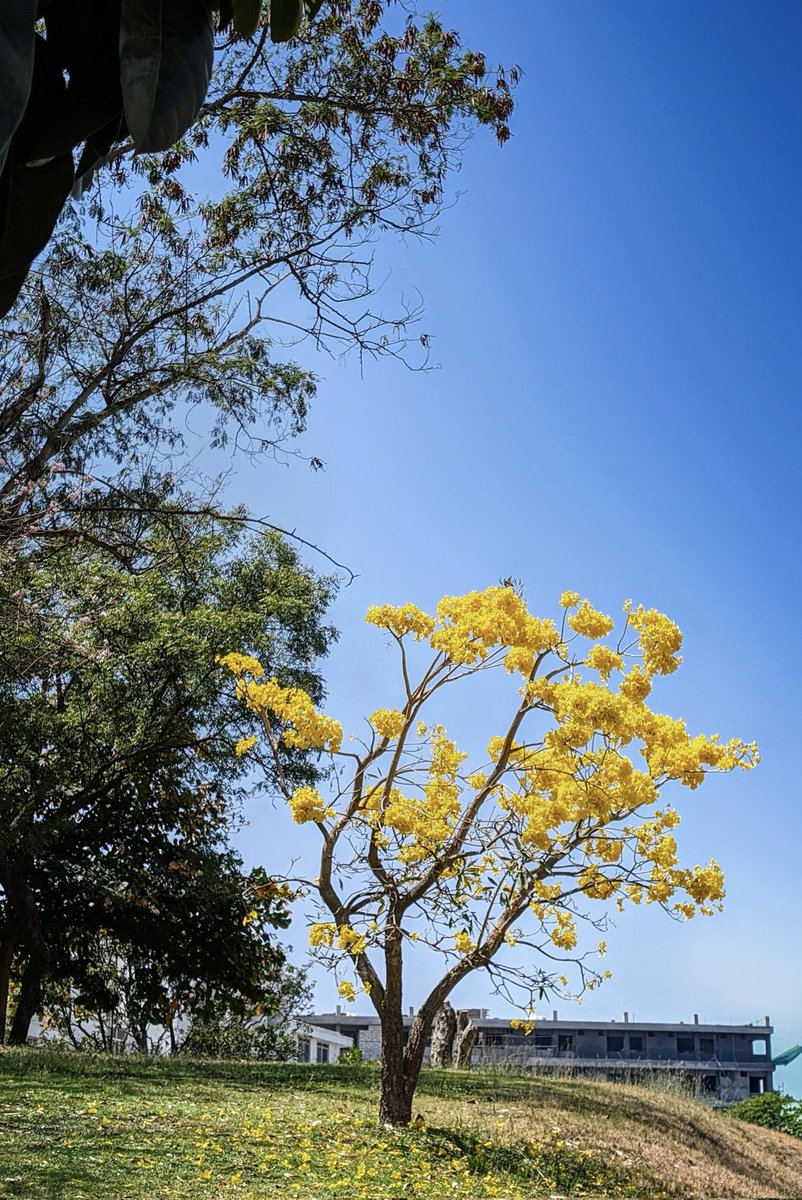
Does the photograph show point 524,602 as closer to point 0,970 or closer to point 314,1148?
point 314,1148

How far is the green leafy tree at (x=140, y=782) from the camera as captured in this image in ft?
38.9

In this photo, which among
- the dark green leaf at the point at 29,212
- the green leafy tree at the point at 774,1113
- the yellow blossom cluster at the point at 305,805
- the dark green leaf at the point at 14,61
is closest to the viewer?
the dark green leaf at the point at 14,61

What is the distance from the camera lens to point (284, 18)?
1.65 m

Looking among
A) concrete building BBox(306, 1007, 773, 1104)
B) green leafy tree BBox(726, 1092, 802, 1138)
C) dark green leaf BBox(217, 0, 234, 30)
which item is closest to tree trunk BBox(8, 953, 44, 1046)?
green leafy tree BBox(726, 1092, 802, 1138)

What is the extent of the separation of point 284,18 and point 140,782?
1199 cm

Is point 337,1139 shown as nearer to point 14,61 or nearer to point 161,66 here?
point 161,66

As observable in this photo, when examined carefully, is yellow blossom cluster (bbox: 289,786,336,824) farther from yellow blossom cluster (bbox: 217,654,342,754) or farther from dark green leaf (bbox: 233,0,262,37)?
dark green leaf (bbox: 233,0,262,37)

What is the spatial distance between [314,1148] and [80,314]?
20.0 ft

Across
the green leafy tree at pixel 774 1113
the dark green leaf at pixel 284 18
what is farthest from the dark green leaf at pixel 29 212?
the green leafy tree at pixel 774 1113

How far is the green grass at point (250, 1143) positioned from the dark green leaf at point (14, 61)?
15.8ft

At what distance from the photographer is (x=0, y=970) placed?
476 inches

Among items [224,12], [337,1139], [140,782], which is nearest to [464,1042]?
[140,782]

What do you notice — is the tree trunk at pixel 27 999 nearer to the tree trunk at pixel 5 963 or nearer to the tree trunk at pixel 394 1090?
the tree trunk at pixel 5 963

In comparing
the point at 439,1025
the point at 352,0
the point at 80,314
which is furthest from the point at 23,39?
the point at 439,1025
